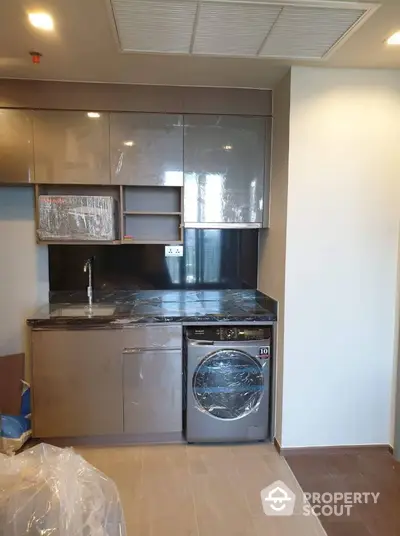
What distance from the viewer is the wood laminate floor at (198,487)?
202 cm

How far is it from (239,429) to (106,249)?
1.71 meters

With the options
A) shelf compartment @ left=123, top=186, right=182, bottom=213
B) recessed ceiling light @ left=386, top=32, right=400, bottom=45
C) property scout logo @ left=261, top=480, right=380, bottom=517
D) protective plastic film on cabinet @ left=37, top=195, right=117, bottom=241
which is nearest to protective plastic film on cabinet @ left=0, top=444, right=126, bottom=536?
property scout logo @ left=261, top=480, right=380, bottom=517

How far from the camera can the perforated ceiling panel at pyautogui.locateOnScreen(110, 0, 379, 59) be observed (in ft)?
5.88

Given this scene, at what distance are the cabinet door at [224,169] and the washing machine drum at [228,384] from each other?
101 cm

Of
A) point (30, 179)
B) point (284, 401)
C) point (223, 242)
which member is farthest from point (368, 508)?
point (30, 179)

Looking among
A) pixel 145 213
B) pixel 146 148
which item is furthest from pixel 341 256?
pixel 146 148

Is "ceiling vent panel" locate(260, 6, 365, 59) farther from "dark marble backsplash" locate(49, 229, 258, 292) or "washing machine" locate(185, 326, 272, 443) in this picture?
"washing machine" locate(185, 326, 272, 443)

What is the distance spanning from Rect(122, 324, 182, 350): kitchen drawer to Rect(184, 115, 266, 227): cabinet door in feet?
2.69

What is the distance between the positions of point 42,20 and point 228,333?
2.09 m

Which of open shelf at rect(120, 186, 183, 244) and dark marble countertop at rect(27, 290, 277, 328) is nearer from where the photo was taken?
dark marble countertop at rect(27, 290, 277, 328)

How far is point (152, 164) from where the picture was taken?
9.44 ft

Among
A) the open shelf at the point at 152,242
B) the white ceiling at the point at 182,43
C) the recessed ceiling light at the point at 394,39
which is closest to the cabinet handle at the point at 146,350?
the open shelf at the point at 152,242

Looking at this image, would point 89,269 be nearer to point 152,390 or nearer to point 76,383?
point 76,383

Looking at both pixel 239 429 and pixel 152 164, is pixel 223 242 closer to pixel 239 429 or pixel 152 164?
pixel 152 164
